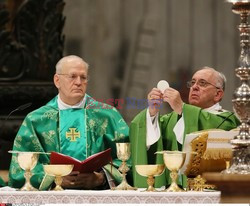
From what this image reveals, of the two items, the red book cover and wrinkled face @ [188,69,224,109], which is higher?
wrinkled face @ [188,69,224,109]

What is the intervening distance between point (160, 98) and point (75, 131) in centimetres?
67

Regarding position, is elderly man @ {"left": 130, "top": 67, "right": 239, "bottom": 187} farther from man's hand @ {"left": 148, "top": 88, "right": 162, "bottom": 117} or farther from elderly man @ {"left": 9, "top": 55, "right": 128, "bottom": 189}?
elderly man @ {"left": 9, "top": 55, "right": 128, "bottom": 189}

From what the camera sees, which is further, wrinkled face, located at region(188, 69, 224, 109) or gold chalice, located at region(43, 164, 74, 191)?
wrinkled face, located at region(188, 69, 224, 109)

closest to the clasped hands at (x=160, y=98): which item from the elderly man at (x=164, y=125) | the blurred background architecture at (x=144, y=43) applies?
the elderly man at (x=164, y=125)

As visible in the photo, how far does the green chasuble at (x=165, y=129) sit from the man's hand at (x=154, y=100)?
6 cm

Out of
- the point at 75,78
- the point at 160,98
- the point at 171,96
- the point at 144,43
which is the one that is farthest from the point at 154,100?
the point at 144,43

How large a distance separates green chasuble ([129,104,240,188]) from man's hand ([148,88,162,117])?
6 cm

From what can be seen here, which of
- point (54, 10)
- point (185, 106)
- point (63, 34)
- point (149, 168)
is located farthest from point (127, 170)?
point (63, 34)

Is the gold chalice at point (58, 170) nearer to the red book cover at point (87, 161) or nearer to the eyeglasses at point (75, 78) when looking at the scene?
the red book cover at point (87, 161)

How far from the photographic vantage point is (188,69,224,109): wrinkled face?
8.12 meters

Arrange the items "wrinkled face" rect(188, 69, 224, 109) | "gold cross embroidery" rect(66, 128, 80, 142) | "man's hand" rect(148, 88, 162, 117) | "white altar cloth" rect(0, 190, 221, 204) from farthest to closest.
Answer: "wrinkled face" rect(188, 69, 224, 109)
"gold cross embroidery" rect(66, 128, 80, 142)
"man's hand" rect(148, 88, 162, 117)
"white altar cloth" rect(0, 190, 221, 204)

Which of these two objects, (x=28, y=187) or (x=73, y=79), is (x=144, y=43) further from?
(x=28, y=187)

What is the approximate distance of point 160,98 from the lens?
7488 mm

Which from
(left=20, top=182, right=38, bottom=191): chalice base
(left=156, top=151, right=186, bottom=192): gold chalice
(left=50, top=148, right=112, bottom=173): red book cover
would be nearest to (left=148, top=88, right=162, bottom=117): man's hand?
(left=50, top=148, right=112, bottom=173): red book cover
